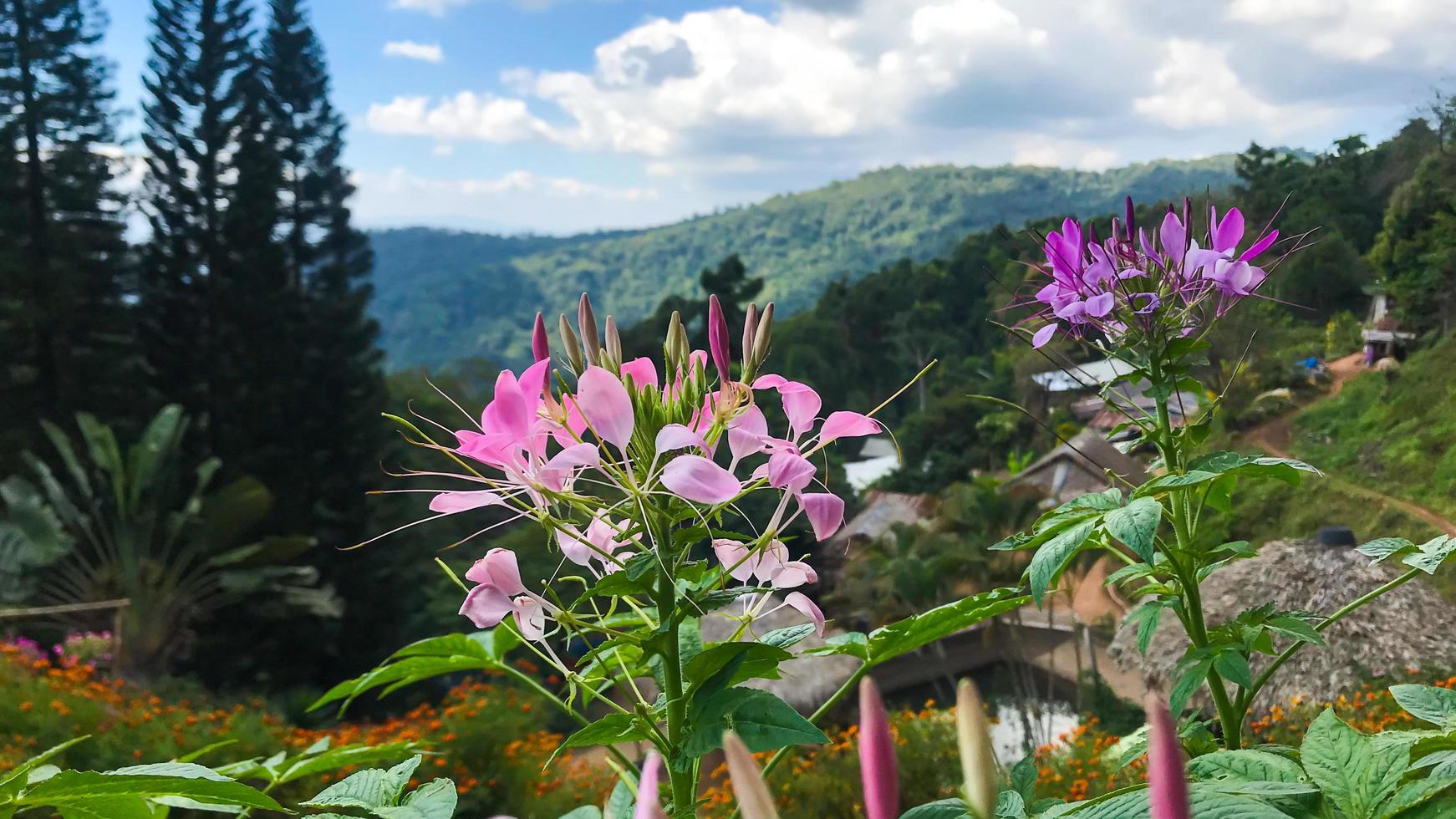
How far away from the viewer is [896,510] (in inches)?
762

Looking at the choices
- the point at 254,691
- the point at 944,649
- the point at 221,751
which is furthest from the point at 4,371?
the point at 944,649

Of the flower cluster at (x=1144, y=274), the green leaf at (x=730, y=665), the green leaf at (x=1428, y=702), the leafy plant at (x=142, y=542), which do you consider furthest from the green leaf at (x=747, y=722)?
the leafy plant at (x=142, y=542)

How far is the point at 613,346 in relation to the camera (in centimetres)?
88

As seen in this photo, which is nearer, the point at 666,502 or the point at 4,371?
the point at 666,502

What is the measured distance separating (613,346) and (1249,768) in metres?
0.67

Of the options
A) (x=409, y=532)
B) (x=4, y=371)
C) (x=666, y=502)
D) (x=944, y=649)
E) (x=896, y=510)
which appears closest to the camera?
(x=666, y=502)

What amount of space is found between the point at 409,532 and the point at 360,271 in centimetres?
521

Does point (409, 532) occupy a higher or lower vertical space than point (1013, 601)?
lower

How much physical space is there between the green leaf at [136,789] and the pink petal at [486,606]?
217 mm

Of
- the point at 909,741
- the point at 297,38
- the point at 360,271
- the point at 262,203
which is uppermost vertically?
the point at 297,38

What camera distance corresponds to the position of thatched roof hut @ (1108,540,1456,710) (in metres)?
5.13

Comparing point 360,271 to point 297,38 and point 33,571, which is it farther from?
point 33,571

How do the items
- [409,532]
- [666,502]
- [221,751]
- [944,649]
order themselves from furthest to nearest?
[409,532]
[944,649]
[221,751]
[666,502]

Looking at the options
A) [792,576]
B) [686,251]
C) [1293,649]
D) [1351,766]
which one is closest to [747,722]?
[792,576]
